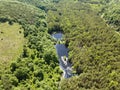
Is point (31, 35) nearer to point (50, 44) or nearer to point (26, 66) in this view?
point (50, 44)

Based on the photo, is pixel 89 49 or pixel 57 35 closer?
pixel 89 49

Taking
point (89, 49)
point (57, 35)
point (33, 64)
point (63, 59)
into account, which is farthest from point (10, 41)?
point (89, 49)

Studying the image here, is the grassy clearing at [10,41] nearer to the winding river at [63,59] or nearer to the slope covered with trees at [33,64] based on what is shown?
the slope covered with trees at [33,64]

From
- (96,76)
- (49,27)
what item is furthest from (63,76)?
(49,27)

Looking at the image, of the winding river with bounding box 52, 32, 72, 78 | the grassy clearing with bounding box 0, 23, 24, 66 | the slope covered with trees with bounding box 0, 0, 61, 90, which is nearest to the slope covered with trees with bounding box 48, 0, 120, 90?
the winding river with bounding box 52, 32, 72, 78

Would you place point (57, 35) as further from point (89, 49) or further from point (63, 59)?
point (89, 49)

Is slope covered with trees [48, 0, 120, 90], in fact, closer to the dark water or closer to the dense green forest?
the dense green forest
